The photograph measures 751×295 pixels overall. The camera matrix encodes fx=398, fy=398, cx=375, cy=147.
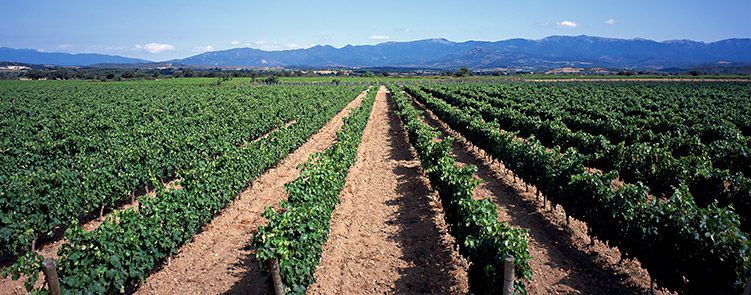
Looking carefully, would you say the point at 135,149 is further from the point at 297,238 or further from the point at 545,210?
the point at 545,210

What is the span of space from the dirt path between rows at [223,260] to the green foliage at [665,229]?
7.63 m

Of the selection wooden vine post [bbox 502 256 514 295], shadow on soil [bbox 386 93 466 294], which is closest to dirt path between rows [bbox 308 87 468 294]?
shadow on soil [bbox 386 93 466 294]

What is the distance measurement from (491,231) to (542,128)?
17.7 metres

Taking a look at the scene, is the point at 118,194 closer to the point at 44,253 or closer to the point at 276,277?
Answer: the point at 44,253

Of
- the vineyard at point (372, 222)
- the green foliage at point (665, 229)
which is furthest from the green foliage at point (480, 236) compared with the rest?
the green foliage at point (665, 229)

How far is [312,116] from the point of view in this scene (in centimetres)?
3112

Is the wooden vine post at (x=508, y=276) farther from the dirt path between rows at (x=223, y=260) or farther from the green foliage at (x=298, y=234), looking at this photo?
the dirt path between rows at (x=223, y=260)

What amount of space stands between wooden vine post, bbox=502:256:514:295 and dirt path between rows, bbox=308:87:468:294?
227cm

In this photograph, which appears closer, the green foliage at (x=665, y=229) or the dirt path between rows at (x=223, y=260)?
the green foliage at (x=665, y=229)

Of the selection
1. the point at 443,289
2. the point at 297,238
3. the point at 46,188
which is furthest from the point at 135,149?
the point at 443,289

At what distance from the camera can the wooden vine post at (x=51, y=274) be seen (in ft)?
18.8

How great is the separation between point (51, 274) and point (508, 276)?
6.84 m

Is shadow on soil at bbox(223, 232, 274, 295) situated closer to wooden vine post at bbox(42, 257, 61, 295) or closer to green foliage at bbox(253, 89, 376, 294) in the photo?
green foliage at bbox(253, 89, 376, 294)

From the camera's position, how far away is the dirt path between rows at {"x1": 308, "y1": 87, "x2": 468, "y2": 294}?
8.89m
